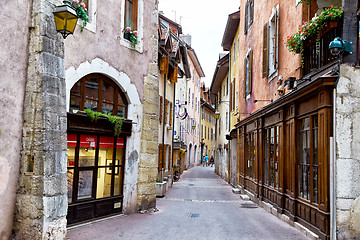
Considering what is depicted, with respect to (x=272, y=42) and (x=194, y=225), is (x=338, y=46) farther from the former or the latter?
(x=272, y=42)

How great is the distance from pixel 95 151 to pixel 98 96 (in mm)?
1355

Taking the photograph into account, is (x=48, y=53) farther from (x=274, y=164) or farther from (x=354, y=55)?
(x=274, y=164)

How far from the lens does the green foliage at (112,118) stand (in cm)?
870

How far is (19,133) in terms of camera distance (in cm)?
646

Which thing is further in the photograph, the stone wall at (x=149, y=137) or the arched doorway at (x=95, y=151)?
the stone wall at (x=149, y=137)

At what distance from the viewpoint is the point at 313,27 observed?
25.8 ft

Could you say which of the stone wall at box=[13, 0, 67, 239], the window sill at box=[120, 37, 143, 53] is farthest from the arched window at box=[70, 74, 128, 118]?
the stone wall at box=[13, 0, 67, 239]

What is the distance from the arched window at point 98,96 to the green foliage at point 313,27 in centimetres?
454

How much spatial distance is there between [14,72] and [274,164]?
789 cm

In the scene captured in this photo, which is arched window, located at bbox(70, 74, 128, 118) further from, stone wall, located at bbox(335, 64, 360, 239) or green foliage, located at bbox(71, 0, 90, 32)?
stone wall, located at bbox(335, 64, 360, 239)

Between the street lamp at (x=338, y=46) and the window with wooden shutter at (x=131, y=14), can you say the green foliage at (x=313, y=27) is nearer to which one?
the street lamp at (x=338, y=46)

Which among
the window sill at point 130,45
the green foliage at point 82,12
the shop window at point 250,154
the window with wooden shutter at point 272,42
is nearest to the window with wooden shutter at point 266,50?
the window with wooden shutter at point 272,42

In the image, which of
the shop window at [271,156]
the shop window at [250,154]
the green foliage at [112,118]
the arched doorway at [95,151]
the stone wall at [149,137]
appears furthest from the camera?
the shop window at [250,154]

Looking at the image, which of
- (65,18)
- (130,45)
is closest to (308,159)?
(130,45)
